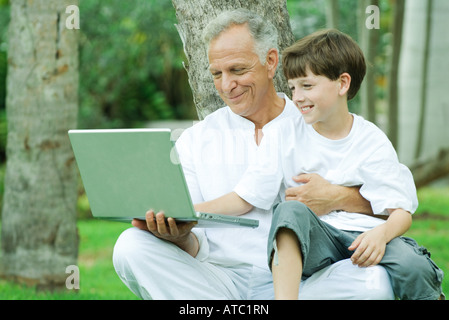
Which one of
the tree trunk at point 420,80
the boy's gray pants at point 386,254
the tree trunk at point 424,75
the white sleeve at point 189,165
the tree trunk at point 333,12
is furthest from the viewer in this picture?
the tree trunk at point 420,80

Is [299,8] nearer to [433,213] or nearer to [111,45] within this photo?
[111,45]

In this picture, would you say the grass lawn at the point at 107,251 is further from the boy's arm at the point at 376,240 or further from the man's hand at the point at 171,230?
the boy's arm at the point at 376,240

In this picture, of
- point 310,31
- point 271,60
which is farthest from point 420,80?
point 271,60

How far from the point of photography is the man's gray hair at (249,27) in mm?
3277

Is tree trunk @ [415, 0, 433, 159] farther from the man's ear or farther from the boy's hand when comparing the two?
the boy's hand

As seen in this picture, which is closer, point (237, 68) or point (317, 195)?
point (317, 195)

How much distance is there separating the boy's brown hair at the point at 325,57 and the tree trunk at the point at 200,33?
0.71 m

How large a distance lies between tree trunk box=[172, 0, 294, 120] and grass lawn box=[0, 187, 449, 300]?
2.00 m

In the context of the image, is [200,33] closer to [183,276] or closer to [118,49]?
[183,276]

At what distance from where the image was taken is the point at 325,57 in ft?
9.82

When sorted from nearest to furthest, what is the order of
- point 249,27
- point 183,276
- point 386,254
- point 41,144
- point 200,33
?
point 386,254
point 183,276
point 249,27
point 200,33
point 41,144

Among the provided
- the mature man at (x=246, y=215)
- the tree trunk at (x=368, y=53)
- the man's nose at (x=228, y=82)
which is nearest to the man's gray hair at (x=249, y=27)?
the mature man at (x=246, y=215)

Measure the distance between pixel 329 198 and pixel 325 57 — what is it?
1.97 feet

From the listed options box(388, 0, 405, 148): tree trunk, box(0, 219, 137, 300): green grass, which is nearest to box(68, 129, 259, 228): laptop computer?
box(0, 219, 137, 300): green grass
